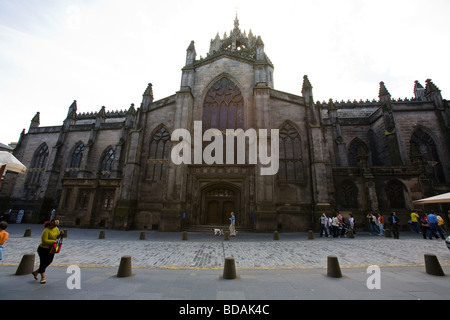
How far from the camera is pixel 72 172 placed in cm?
2673

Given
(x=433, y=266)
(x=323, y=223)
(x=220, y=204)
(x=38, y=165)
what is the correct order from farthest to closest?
(x=38, y=165) → (x=220, y=204) → (x=323, y=223) → (x=433, y=266)

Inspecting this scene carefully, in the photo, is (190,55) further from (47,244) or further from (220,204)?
(47,244)

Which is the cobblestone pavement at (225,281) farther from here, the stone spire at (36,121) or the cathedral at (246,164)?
the stone spire at (36,121)

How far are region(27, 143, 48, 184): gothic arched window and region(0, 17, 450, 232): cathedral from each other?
15.4 ft

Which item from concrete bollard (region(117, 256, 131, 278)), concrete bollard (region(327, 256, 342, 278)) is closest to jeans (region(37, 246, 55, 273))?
concrete bollard (region(117, 256, 131, 278))

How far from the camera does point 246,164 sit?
17078 mm

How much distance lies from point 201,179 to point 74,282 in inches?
513

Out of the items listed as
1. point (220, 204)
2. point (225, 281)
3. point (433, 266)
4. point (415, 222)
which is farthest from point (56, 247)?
point (415, 222)

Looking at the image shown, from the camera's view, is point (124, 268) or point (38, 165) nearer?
point (124, 268)

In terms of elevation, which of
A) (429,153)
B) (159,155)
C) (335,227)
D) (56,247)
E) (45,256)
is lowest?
(45,256)

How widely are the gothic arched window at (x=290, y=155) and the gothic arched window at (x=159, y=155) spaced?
1122cm

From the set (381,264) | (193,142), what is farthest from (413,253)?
(193,142)

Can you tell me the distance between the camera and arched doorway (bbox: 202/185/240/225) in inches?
683
